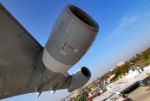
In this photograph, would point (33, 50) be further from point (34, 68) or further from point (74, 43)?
point (74, 43)

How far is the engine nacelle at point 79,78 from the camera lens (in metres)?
9.77

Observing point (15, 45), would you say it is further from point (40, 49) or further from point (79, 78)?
point (79, 78)

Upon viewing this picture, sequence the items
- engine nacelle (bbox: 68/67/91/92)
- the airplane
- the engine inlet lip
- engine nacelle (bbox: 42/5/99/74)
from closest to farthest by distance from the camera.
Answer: engine nacelle (bbox: 42/5/99/74), the airplane, the engine inlet lip, engine nacelle (bbox: 68/67/91/92)

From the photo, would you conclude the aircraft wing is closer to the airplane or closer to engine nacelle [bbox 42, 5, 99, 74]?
the airplane

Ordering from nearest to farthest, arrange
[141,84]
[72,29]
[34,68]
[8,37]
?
1. [72,29]
2. [8,37]
3. [34,68]
4. [141,84]

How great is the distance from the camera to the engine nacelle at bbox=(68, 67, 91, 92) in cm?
977

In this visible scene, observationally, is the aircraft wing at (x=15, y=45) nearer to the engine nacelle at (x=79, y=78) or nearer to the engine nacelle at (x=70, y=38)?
the engine nacelle at (x=70, y=38)

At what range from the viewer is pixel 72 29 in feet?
19.3

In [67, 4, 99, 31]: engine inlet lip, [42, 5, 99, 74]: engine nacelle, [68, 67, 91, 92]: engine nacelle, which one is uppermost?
[67, 4, 99, 31]: engine inlet lip

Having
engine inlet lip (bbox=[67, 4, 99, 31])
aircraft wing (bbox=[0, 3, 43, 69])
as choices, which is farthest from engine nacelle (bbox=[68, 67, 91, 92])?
engine inlet lip (bbox=[67, 4, 99, 31])

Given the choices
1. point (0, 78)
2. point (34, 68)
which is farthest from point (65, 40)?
point (0, 78)

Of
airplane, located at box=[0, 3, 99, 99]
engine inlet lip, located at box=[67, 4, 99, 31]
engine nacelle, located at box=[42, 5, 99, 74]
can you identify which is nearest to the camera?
engine nacelle, located at box=[42, 5, 99, 74]

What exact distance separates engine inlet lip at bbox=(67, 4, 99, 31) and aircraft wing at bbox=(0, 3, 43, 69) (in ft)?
5.05

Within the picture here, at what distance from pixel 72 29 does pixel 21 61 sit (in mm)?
2189
